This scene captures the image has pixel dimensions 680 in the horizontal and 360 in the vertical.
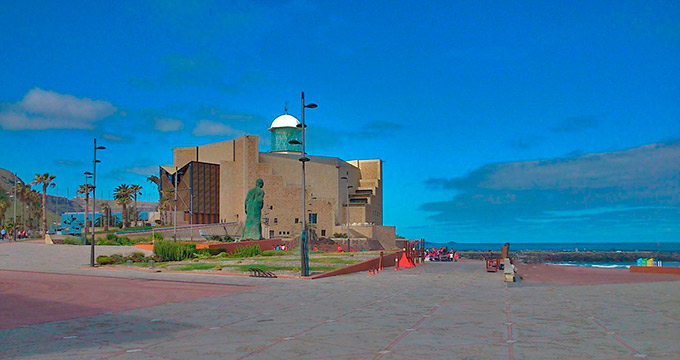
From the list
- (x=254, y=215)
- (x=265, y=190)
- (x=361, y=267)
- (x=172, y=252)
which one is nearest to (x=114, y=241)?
(x=254, y=215)

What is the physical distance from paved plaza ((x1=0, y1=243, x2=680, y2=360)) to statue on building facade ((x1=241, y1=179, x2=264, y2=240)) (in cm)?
3130

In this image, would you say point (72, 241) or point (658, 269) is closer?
point (658, 269)

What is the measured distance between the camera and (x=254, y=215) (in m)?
53.5

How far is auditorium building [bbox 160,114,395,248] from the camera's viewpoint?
3388 inches

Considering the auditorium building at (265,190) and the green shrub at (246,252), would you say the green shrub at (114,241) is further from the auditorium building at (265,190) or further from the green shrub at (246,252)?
the auditorium building at (265,190)

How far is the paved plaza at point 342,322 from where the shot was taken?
9070 millimetres

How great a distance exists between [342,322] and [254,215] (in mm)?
42245

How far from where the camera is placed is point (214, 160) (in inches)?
3720

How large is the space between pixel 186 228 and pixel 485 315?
2679 inches

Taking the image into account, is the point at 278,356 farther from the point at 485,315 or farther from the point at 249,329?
the point at 485,315

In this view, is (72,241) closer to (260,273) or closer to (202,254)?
(202,254)

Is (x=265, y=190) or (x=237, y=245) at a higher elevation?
(x=265, y=190)

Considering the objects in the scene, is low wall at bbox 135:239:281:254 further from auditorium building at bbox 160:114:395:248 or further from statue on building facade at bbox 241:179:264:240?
auditorium building at bbox 160:114:395:248

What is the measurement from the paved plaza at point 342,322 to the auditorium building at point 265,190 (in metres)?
60.7
